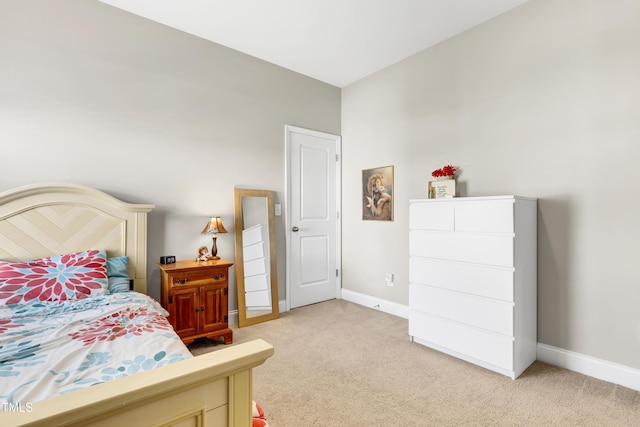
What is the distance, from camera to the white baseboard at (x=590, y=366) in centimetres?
203

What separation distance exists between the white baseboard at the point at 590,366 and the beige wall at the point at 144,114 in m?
2.56

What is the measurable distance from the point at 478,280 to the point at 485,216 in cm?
49

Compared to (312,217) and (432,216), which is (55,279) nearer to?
(312,217)

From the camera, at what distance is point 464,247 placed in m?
2.39

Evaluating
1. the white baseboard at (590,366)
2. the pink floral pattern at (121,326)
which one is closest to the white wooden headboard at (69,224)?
the pink floral pattern at (121,326)

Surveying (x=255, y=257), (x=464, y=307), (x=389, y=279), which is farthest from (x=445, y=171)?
(x=255, y=257)

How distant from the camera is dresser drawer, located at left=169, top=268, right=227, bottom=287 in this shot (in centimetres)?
254

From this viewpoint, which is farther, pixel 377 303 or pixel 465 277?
pixel 377 303

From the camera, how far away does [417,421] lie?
5.64ft

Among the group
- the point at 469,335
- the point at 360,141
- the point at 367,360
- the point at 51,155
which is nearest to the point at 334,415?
the point at 367,360

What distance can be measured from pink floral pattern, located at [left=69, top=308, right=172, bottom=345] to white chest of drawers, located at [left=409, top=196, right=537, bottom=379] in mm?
2026

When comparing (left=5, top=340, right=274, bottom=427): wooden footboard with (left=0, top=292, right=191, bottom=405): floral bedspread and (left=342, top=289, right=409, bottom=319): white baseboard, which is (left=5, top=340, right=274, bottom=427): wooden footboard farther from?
(left=342, top=289, right=409, bottom=319): white baseboard

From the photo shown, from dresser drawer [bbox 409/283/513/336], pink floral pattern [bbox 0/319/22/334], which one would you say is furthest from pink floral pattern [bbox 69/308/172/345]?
dresser drawer [bbox 409/283/513/336]

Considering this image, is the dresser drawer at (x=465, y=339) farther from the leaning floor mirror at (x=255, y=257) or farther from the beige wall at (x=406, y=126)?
the leaning floor mirror at (x=255, y=257)
